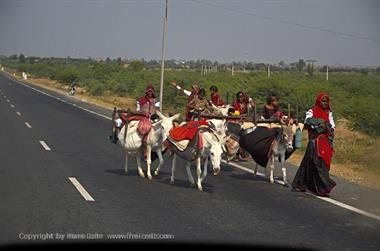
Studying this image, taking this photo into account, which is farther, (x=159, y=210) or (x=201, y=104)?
(x=201, y=104)

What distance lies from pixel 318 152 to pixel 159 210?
3796 millimetres

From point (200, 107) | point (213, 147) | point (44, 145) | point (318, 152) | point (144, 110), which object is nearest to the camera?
point (213, 147)

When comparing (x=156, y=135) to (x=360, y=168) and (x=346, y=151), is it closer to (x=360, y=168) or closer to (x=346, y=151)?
(x=360, y=168)

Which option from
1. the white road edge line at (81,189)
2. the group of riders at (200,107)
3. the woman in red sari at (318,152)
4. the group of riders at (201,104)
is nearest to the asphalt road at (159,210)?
the white road edge line at (81,189)

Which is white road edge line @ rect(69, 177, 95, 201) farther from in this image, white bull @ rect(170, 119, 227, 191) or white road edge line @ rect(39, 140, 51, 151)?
white road edge line @ rect(39, 140, 51, 151)

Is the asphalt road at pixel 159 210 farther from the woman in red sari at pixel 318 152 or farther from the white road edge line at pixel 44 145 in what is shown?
the white road edge line at pixel 44 145

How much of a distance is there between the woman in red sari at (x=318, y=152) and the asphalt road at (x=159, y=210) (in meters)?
0.36

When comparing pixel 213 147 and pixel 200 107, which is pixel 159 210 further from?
pixel 200 107

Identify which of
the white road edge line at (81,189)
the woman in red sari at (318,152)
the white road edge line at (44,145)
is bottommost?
the white road edge line at (44,145)

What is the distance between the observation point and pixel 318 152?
1159 centimetres

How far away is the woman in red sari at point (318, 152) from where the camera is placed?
37.6ft

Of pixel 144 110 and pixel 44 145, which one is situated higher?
pixel 144 110

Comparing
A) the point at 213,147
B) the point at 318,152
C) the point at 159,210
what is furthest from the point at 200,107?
the point at 159,210

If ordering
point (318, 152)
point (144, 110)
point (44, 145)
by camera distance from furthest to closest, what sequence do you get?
point (44, 145), point (144, 110), point (318, 152)
